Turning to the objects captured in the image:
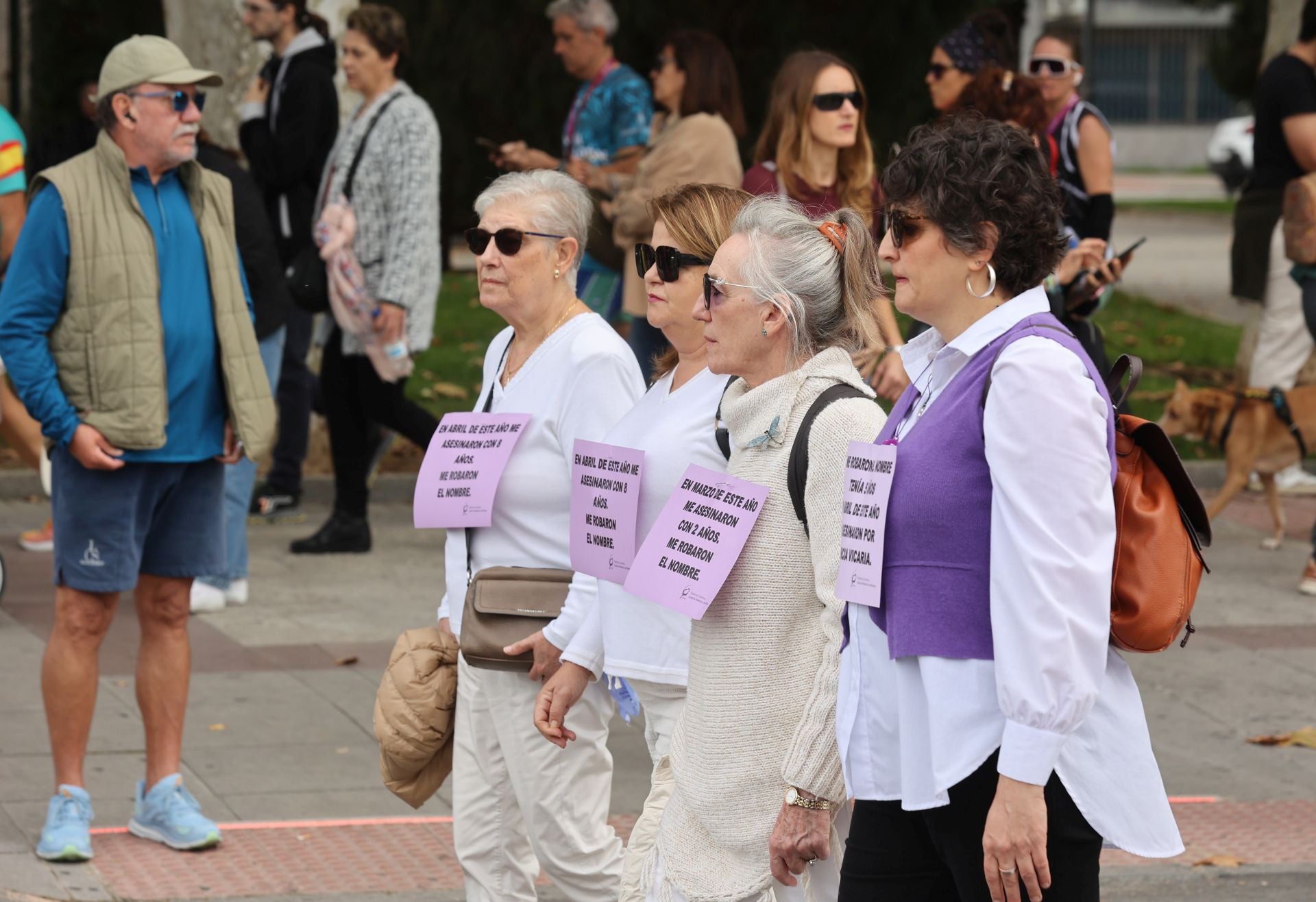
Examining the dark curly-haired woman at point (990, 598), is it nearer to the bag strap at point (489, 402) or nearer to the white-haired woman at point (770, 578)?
the white-haired woman at point (770, 578)

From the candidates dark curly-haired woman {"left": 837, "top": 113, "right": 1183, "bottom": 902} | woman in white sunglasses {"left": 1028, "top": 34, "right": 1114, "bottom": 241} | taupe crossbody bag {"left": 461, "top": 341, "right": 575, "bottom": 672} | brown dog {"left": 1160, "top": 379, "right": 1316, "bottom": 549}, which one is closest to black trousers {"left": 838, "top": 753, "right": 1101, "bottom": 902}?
dark curly-haired woman {"left": 837, "top": 113, "right": 1183, "bottom": 902}

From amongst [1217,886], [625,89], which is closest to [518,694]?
[1217,886]

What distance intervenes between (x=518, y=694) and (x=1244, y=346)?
377 inches

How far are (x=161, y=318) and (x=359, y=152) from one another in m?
3.53

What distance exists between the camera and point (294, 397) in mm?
9711

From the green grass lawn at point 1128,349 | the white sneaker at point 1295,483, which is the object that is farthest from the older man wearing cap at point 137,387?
the white sneaker at point 1295,483

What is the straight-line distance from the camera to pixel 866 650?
9.53ft

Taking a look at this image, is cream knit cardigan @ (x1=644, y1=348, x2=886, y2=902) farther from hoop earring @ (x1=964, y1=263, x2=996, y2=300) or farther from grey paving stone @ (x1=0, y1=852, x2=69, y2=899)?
grey paving stone @ (x1=0, y1=852, x2=69, y2=899)

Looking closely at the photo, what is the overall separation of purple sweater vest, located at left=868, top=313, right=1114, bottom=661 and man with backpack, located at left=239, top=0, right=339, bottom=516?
20.4 ft

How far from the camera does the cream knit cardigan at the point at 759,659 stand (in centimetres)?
322

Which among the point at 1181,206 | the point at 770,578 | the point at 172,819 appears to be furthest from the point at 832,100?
the point at 1181,206

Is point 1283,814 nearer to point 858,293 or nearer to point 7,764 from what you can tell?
point 858,293

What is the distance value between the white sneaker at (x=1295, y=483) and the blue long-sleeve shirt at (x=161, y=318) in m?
7.41

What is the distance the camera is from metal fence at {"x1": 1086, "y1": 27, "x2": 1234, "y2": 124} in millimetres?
67875
